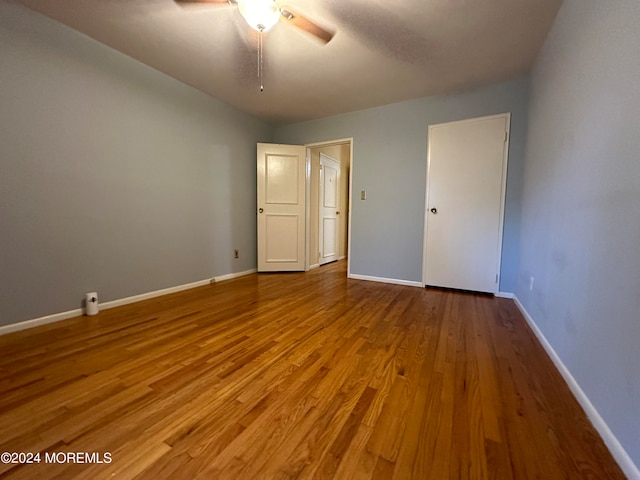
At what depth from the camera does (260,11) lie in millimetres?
1497

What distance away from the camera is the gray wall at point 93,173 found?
1783 millimetres

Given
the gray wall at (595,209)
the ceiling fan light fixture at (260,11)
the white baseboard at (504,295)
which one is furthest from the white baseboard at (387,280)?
the ceiling fan light fixture at (260,11)

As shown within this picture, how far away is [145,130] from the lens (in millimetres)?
2498

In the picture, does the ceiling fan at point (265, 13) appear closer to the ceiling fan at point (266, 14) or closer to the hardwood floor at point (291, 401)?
the ceiling fan at point (266, 14)

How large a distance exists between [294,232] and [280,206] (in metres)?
0.45

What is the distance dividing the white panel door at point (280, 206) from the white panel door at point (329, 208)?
0.63 metres

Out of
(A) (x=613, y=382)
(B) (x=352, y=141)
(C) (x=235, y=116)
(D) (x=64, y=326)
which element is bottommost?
(D) (x=64, y=326)

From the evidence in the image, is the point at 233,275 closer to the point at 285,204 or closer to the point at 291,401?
the point at 285,204

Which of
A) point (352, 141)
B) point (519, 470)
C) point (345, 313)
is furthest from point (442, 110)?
point (519, 470)

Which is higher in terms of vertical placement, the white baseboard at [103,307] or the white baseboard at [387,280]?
the white baseboard at [387,280]

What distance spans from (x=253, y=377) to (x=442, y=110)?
3.23m

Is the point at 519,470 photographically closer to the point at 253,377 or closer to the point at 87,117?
the point at 253,377

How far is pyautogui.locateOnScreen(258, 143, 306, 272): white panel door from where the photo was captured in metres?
3.81

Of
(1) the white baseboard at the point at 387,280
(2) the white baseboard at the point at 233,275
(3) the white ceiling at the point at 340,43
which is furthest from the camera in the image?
(2) the white baseboard at the point at 233,275
